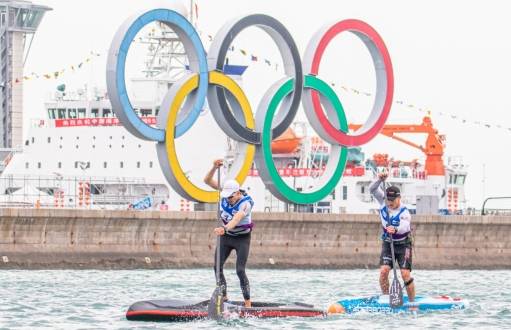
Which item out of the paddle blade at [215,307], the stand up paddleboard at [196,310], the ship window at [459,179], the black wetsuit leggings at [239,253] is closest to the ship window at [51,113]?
the ship window at [459,179]

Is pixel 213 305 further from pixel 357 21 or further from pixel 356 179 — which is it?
pixel 356 179

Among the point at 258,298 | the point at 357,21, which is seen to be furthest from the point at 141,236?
the point at 258,298

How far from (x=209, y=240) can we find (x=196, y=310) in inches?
941

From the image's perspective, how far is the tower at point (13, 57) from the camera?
105062 millimetres

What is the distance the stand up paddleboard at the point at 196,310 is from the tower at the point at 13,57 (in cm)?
7991

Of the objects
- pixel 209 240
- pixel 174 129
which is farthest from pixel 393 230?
pixel 209 240

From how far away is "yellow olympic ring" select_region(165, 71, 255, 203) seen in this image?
47.9m

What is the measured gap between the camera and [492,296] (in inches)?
1332

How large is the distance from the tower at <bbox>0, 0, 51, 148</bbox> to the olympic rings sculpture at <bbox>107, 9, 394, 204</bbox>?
181 ft

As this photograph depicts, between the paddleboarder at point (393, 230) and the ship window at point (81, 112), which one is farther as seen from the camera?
the ship window at point (81, 112)

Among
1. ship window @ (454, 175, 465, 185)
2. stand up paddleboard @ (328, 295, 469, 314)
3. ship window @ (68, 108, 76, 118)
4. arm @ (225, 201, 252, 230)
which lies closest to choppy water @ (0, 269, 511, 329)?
stand up paddleboard @ (328, 295, 469, 314)

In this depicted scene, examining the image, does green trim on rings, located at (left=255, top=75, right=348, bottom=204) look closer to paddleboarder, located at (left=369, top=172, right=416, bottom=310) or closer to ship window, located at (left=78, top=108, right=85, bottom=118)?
ship window, located at (left=78, top=108, right=85, bottom=118)

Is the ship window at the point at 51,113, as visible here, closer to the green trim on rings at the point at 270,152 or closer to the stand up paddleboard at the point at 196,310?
the green trim on rings at the point at 270,152

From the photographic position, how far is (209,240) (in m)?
49.7
